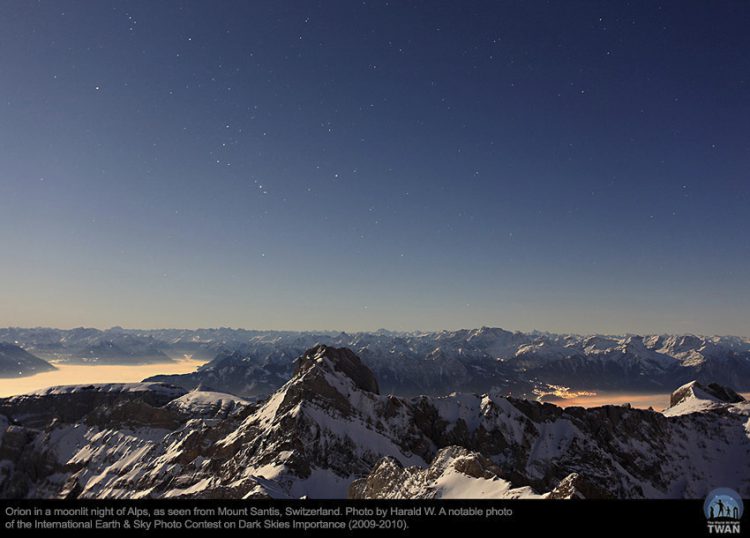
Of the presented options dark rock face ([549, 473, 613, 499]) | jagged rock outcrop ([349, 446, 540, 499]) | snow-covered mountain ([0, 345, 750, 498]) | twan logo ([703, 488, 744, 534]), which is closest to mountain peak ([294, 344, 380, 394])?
snow-covered mountain ([0, 345, 750, 498])

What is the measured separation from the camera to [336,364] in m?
182

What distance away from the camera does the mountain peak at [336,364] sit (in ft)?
571

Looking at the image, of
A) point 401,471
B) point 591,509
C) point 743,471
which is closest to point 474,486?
point 401,471

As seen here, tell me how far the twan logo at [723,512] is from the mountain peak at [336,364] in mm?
154169

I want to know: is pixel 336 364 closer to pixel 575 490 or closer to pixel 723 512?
pixel 575 490

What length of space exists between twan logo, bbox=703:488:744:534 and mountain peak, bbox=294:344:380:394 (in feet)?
506

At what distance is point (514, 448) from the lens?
171 meters

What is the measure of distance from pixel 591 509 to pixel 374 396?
15952cm

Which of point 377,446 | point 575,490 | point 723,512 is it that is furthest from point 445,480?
point 377,446
